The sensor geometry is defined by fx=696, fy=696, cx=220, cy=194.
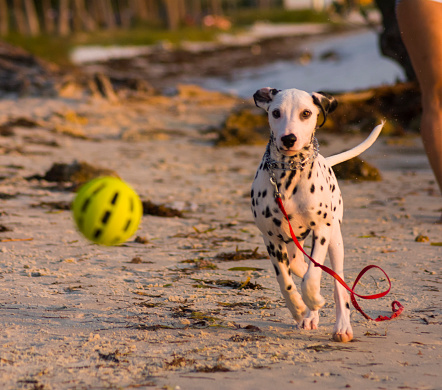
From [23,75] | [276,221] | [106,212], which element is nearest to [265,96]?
[276,221]

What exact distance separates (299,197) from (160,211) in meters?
3.55

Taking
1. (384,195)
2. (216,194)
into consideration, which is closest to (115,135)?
(216,194)

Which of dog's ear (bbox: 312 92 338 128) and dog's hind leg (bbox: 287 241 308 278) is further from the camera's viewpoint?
dog's hind leg (bbox: 287 241 308 278)

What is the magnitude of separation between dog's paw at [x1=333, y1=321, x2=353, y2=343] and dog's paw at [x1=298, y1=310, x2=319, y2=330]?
22cm

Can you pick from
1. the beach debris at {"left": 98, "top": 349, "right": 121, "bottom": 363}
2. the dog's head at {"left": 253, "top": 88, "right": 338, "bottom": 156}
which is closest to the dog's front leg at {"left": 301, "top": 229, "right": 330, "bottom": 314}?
the dog's head at {"left": 253, "top": 88, "right": 338, "bottom": 156}

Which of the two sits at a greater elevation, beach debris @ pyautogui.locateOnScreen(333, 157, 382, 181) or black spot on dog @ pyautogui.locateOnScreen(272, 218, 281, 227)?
beach debris @ pyautogui.locateOnScreen(333, 157, 382, 181)

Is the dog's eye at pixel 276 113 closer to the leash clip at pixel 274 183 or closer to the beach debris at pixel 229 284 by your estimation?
the leash clip at pixel 274 183

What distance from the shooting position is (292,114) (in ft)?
13.6

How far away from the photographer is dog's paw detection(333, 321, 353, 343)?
410cm

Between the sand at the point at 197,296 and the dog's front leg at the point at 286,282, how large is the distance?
16cm

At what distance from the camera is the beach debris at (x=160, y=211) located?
24.3 ft

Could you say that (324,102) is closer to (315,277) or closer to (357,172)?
(315,277)

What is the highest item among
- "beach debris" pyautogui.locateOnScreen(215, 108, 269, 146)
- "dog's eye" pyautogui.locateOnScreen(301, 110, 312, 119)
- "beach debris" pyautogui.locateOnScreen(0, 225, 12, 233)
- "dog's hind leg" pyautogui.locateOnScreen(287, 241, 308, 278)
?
"beach debris" pyautogui.locateOnScreen(215, 108, 269, 146)

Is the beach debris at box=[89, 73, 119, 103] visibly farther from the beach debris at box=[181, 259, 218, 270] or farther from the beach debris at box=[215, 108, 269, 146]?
the beach debris at box=[181, 259, 218, 270]
